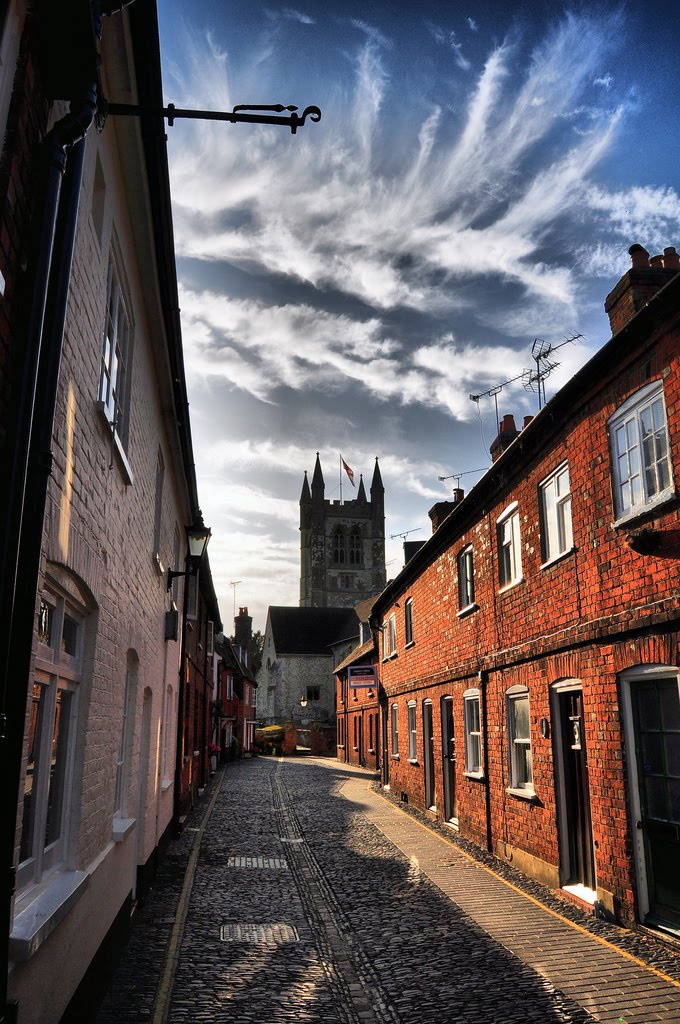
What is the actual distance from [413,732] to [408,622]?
110 inches

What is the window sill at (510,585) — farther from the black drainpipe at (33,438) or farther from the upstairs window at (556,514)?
the black drainpipe at (33,438)

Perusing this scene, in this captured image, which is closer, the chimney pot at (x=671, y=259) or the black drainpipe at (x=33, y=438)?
the black drainpipe at (x=33, y=438)

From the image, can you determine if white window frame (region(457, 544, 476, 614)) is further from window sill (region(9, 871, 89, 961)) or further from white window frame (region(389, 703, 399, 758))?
window sill (region(9, 871, 89, 961))

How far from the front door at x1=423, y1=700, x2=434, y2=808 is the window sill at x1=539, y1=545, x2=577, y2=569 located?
7.84 meters

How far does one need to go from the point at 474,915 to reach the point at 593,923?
120 cm

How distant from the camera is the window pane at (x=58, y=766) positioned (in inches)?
175

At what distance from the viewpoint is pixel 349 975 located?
6.21 meters

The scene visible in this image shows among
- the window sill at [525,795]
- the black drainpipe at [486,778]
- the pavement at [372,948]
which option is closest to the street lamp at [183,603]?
the pavement at [372,948]

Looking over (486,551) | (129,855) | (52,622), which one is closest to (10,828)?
(52,622)

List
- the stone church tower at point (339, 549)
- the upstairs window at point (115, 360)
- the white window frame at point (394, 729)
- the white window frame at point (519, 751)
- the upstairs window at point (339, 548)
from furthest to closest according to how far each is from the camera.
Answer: the upstairs window at point (339, 548) < the stone church tower at point (339, 549) < the white window frame at point (394, 729) < the white window frame at point (519, 751) < the upstairs window at point (115, 360)

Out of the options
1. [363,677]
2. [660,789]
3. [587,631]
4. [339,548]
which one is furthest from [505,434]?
[339,548]

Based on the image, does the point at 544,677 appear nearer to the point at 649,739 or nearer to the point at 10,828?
the point at 649,739

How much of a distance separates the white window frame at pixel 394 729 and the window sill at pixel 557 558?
12267mm

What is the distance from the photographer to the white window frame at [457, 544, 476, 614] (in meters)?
13.7
